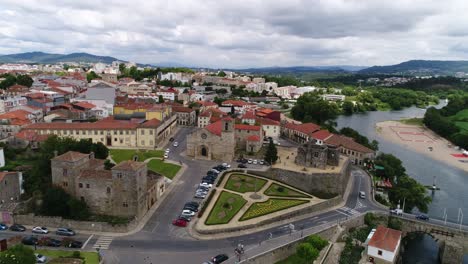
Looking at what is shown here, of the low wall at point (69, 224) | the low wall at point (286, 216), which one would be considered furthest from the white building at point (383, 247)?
the low wall at point (69, 224)

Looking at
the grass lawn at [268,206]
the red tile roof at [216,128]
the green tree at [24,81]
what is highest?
the green tree at [24,81]

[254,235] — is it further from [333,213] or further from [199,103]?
[199,103]

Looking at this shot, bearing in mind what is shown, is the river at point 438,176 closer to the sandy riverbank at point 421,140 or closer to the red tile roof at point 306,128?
the sandy riverbank at point 421,140

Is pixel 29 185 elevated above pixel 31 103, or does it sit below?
below

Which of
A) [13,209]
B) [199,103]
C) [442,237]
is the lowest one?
[442,237]

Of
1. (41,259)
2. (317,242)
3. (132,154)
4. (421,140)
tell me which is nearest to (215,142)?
(132,154)

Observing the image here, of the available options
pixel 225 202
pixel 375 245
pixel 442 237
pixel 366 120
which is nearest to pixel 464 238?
pixel 442 237
